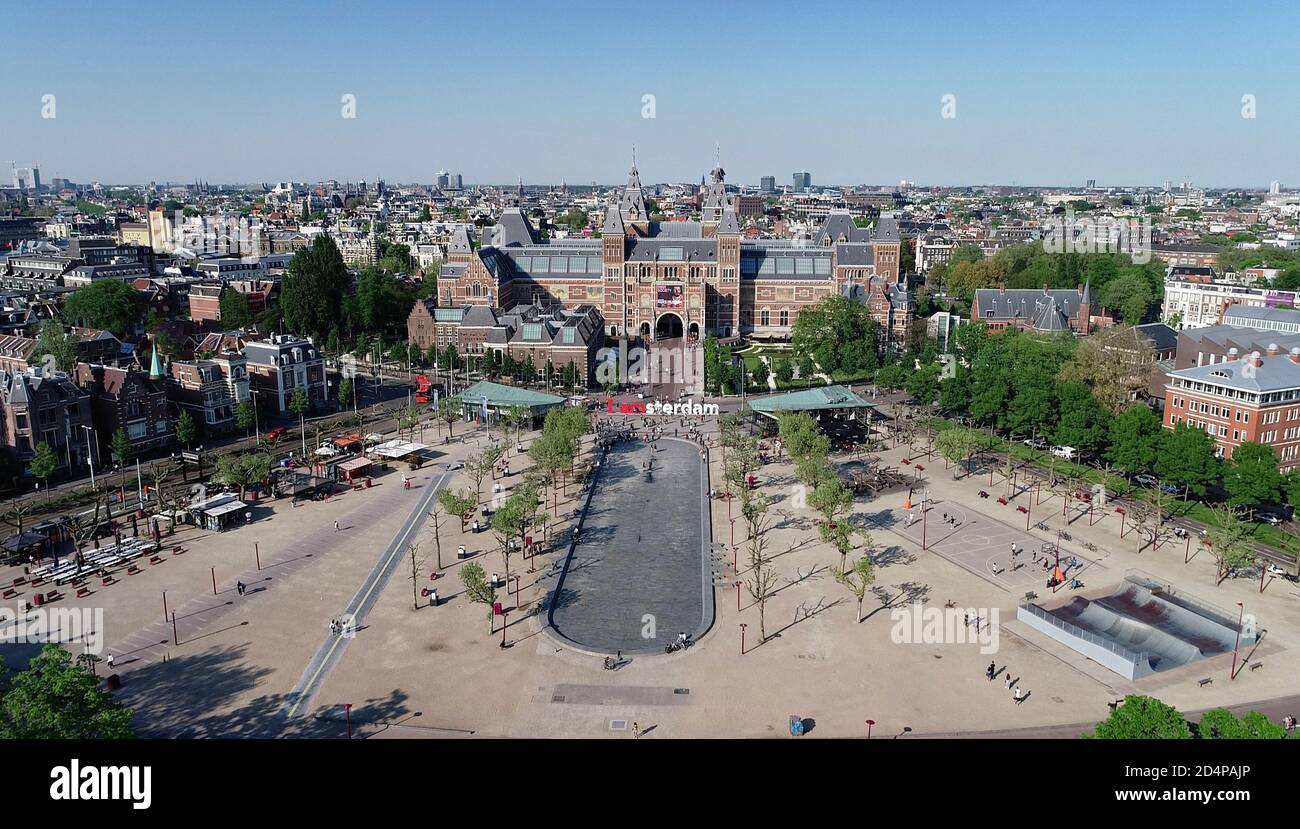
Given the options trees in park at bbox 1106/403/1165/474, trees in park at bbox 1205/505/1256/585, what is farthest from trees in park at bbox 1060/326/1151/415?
trees in park at bbox 1205/505/1256/585

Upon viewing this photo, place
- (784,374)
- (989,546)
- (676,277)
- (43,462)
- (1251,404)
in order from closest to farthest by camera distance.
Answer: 1. (989,546)
2. (43,462)
3. (1251,404)
4. (784,374)
5. (676,277)

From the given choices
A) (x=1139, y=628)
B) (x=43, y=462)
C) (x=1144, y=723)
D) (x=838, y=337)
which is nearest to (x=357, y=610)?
(x=43, y=462)

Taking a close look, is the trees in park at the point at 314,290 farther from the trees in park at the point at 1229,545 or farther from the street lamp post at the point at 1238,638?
the street lamp post at the point at 1238,638

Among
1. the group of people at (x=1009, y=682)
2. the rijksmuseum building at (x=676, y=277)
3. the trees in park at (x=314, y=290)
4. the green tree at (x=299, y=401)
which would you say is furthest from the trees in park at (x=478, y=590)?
the trees in park at (x=314, y=290)

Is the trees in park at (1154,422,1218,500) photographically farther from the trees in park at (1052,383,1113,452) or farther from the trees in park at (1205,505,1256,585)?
the trees in park at (1052,383,1113,452)

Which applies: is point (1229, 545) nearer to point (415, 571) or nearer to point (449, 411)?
point (415, 571)

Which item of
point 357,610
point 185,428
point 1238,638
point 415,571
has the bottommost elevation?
point 1238,638
